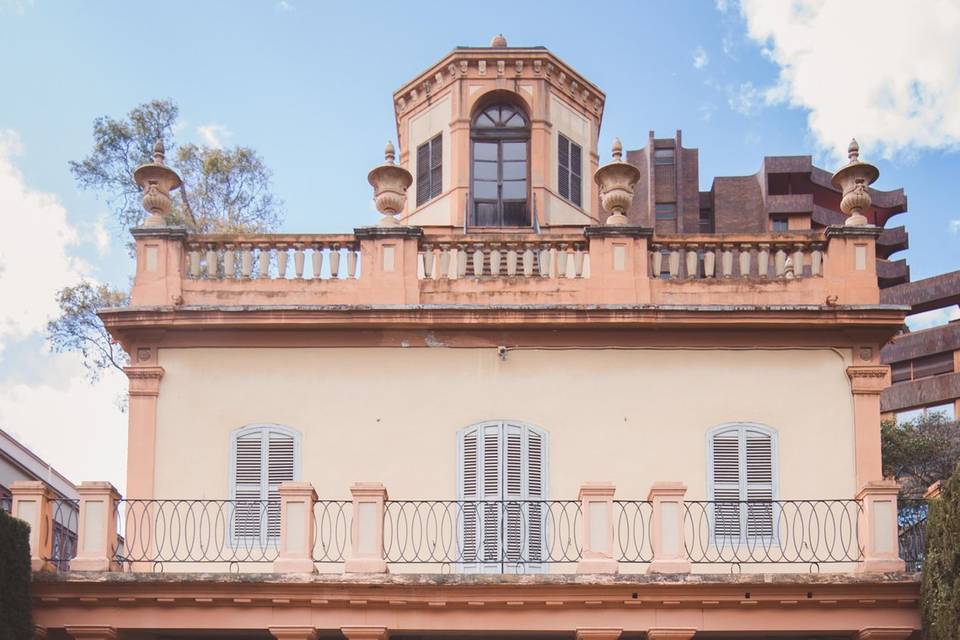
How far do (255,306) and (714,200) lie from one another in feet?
167

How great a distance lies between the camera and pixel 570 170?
858 inches

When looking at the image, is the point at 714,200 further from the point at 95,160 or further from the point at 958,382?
the point at 95,160

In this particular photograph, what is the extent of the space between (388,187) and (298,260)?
153 cm

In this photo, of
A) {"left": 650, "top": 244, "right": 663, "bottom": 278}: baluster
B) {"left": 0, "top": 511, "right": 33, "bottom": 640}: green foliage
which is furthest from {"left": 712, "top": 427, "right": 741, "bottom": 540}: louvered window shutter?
{"left": 0, "top": 511, "right": 33, "bottom": 640}: green foliage

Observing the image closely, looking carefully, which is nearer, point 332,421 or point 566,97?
point 332,421

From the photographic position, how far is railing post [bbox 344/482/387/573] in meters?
15.2

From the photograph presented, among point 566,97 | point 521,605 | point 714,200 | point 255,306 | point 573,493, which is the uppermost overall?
point 714,200

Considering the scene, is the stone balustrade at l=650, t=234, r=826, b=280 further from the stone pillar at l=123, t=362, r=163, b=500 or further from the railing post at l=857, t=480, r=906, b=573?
the stone pillar at l=123, t=362, r=163, b=500

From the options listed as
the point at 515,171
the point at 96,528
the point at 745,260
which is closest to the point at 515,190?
the point at 515,171

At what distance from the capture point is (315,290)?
17.6 meters

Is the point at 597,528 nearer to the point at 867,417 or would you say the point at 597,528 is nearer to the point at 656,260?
the point at 867,417

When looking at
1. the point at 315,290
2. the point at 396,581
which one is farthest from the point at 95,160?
the point at 396,581

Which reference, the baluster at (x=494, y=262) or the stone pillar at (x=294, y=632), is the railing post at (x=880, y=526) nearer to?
the baluster at (x=494, y=262)

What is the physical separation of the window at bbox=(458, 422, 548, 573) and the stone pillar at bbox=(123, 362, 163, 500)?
3.88 meters
